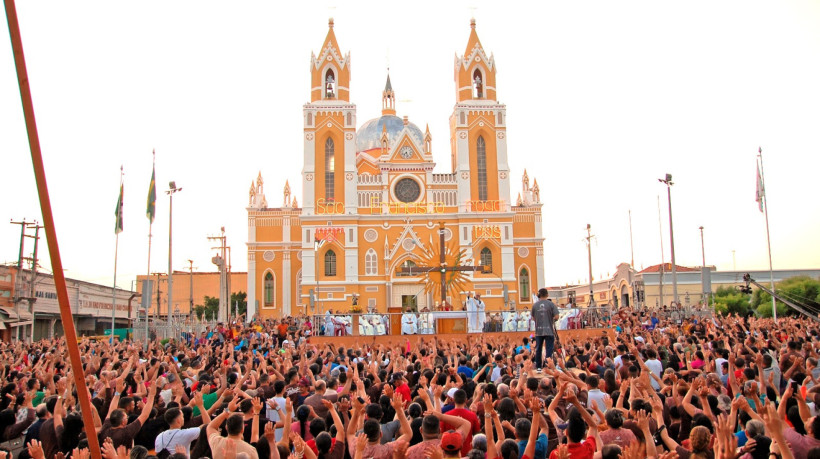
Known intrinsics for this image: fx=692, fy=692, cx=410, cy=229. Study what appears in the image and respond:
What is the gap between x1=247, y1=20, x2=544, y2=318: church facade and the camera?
48312 mm

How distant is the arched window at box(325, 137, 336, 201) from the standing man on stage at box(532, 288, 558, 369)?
37682mm

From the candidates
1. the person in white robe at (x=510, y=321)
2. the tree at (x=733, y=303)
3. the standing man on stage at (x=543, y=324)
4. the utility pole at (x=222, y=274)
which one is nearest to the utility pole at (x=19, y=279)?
the utility pole at (x=222, y=274)

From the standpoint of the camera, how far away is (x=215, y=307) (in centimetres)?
7694

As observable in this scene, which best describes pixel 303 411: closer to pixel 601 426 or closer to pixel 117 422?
pixel 117 422

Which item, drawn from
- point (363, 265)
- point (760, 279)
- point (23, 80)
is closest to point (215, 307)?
point (363, 265)

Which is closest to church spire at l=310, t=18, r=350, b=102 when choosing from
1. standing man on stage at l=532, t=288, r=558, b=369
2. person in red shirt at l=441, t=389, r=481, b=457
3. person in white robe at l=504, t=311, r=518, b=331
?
person in white robe at l=504, t=311, r=518, b=331

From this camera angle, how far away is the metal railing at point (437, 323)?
26.9 metres

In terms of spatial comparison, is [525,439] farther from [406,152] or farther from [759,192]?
[406,152]

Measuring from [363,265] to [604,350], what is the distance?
35.4 metres

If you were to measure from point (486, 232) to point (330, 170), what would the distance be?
12.3m

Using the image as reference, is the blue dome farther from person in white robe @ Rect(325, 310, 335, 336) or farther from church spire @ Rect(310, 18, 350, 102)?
person in white robe @ Rect(325, 310, 335, 336)

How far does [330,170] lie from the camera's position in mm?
50812

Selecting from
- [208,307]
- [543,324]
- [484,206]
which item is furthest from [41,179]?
[208,307]

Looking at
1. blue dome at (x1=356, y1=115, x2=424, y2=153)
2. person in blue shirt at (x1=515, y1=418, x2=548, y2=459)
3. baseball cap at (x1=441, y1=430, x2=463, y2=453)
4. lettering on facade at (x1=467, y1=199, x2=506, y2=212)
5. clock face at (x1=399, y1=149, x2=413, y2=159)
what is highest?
blue dome at (x1=356, y1=115, x2=424, y2=153)
